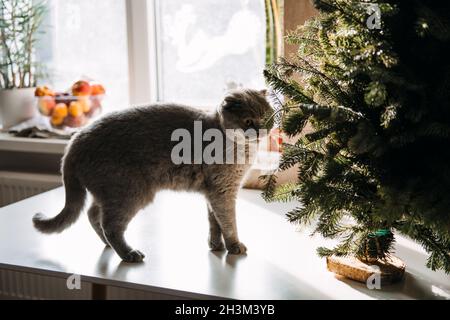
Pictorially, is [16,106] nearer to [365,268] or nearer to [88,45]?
[88,45]

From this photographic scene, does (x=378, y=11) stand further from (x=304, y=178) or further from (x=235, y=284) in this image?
(x=235, y=284)

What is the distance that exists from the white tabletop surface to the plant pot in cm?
Answer: 78

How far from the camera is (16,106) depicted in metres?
2.18

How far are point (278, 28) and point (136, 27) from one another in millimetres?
578

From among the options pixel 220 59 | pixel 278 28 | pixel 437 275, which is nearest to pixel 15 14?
pixel 220 59

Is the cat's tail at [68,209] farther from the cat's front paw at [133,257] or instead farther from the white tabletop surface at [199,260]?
the cat's front paw at [133,257]

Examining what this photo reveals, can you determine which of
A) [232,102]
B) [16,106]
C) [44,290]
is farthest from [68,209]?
[16,106]

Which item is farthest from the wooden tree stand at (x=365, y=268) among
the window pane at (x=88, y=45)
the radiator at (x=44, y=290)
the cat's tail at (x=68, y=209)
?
the window pane at (x=88, y=45)

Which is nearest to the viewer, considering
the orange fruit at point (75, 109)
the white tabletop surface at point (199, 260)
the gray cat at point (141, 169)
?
the white tabletop surface at point (199, 260)

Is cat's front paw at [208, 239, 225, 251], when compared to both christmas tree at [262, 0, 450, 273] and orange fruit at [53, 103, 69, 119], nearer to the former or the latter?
christmas tree at [262, 0, 450, 273]

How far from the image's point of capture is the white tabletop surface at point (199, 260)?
1.04 metres

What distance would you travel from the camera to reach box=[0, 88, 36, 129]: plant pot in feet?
7.06

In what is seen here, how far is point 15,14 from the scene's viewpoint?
2.16 m

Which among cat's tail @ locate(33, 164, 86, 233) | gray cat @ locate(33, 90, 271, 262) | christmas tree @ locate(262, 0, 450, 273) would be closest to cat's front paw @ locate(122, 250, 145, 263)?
gray cat @ locate(33, 90, 271, 262)
